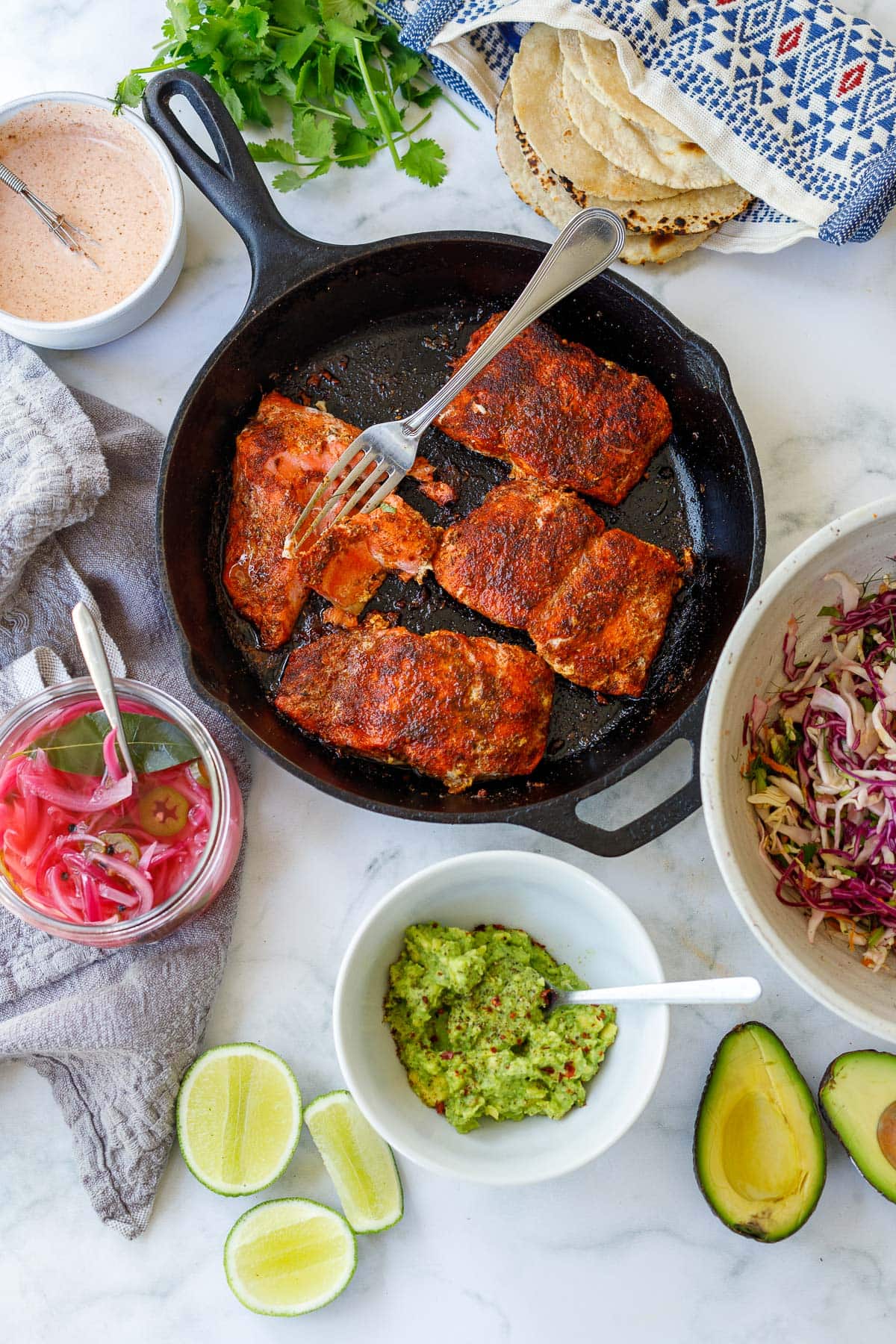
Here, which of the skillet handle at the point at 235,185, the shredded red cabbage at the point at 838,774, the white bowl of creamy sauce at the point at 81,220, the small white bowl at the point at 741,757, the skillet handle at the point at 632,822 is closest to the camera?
the small white bowl at the point at 741,757

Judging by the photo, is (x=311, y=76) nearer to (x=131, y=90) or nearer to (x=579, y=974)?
(x=131, y=90)

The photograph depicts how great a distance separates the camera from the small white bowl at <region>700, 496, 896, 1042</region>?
2.58 metres

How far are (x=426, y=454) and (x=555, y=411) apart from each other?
0.43 meters

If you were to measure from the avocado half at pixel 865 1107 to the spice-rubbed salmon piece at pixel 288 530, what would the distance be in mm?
1960

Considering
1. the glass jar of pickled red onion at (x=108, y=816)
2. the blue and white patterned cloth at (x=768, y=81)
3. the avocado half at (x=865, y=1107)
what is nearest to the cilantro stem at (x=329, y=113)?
the blue and white patterned cloth at (x=768, y=81)

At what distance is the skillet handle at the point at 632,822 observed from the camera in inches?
116

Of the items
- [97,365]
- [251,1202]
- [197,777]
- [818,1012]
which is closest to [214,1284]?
[251,1202]

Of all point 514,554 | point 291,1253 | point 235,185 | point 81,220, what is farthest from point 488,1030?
point 81,220

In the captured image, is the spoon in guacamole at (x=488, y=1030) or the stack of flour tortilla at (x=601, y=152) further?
the stack of flour tortilla at (x=601, y=152)

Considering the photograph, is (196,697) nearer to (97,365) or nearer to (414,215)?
(97,365)

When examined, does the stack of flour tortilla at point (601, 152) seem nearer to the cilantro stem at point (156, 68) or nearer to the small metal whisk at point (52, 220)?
the cilantro stem at point (156, 68)

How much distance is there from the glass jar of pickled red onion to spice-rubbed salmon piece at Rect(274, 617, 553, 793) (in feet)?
1.22

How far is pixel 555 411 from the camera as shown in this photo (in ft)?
11.0

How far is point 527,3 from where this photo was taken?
10.2 ft
